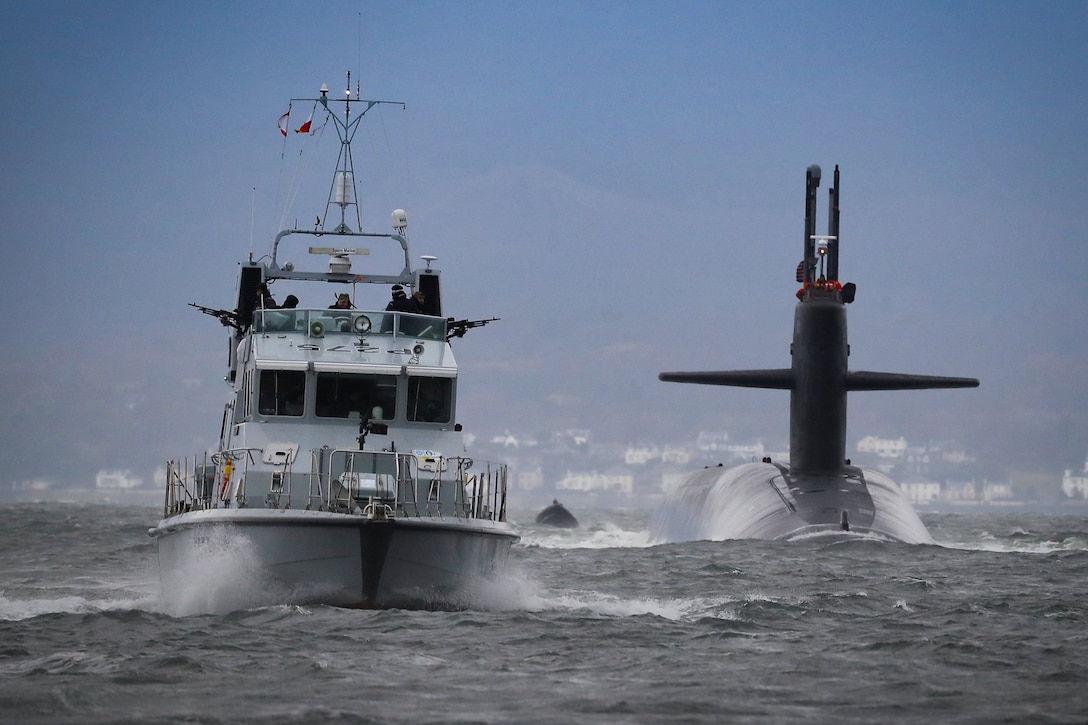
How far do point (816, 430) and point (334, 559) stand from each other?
2726cm

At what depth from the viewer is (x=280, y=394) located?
21234mm

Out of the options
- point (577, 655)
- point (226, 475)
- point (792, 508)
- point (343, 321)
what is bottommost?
point (577, 655)

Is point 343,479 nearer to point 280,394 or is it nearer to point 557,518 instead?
point 280,394

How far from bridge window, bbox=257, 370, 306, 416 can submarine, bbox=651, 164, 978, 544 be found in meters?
20.5

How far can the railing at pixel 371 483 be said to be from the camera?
19.4 metres

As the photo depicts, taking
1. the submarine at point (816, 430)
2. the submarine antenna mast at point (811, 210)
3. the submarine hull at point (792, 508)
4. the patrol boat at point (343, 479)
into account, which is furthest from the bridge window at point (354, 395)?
the submarine antenna mast at point (811, 210)

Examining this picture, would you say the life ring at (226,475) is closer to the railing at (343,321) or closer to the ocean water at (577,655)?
the ocean water at (577,655)

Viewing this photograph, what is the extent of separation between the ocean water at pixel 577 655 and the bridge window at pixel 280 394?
115 inches

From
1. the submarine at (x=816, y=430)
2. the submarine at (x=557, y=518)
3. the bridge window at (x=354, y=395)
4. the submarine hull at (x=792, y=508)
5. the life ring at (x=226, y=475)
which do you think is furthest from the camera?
the submarine at (x=557, y=518)

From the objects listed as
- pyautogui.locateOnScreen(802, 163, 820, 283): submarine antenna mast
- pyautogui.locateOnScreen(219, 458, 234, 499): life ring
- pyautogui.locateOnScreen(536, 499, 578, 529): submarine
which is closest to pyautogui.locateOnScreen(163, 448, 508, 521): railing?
pyautogui.locateOnScreen(219, 458, 234, 499): life ring

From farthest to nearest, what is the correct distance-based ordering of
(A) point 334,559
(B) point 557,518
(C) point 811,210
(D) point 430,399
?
(B) point 557,518 < (C) point 811,210 < (D) point 430,399 < (A) point 334,559

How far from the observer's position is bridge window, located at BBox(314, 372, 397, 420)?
21.3 meters

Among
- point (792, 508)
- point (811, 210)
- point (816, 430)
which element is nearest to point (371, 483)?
point (792, 508)

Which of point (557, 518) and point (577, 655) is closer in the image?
point (577, 655)
